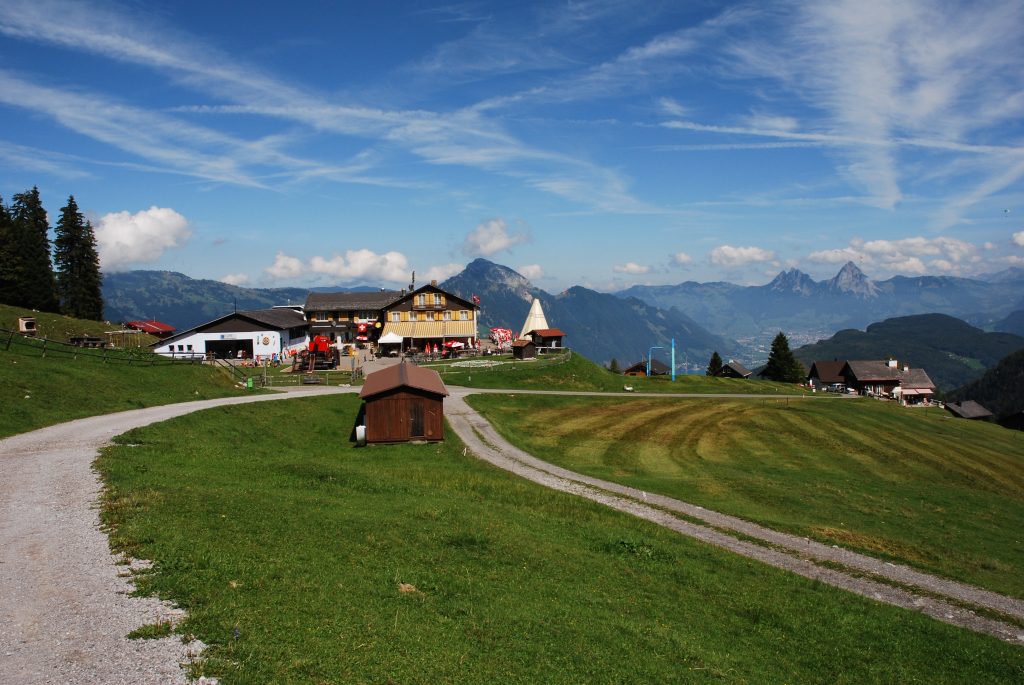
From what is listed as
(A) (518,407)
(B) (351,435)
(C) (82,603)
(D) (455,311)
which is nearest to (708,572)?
(C) (82,603)

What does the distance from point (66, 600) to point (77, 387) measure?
1217 inches

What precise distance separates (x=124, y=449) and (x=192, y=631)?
17.5 meters

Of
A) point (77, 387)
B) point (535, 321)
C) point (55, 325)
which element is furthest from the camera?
point (535, 321)

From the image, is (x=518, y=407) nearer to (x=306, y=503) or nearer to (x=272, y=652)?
(x=306, y=503)

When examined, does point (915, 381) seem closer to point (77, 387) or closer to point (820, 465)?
point (820, 465)

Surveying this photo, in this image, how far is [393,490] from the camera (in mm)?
24922

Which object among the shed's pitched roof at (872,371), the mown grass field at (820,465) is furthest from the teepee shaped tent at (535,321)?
the shed's pitched roof at (872,371)

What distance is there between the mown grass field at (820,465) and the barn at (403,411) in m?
6.22

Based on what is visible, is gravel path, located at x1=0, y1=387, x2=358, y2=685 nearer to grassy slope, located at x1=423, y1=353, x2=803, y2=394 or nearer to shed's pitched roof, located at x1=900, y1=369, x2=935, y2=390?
grassy slope, located at x1=423, y1=353, x2=803, y2=394

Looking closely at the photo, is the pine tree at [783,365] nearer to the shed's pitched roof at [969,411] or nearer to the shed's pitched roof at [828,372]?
the shed's pitched roof at [828,372]

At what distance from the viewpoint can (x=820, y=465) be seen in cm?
4322

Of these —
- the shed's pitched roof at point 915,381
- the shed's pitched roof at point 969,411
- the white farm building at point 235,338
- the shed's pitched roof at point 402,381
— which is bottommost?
the shed's pitched roof at point 969,411

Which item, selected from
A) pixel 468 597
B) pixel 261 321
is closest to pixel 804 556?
pixel 468 597

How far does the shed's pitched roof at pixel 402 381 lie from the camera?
3966cm
